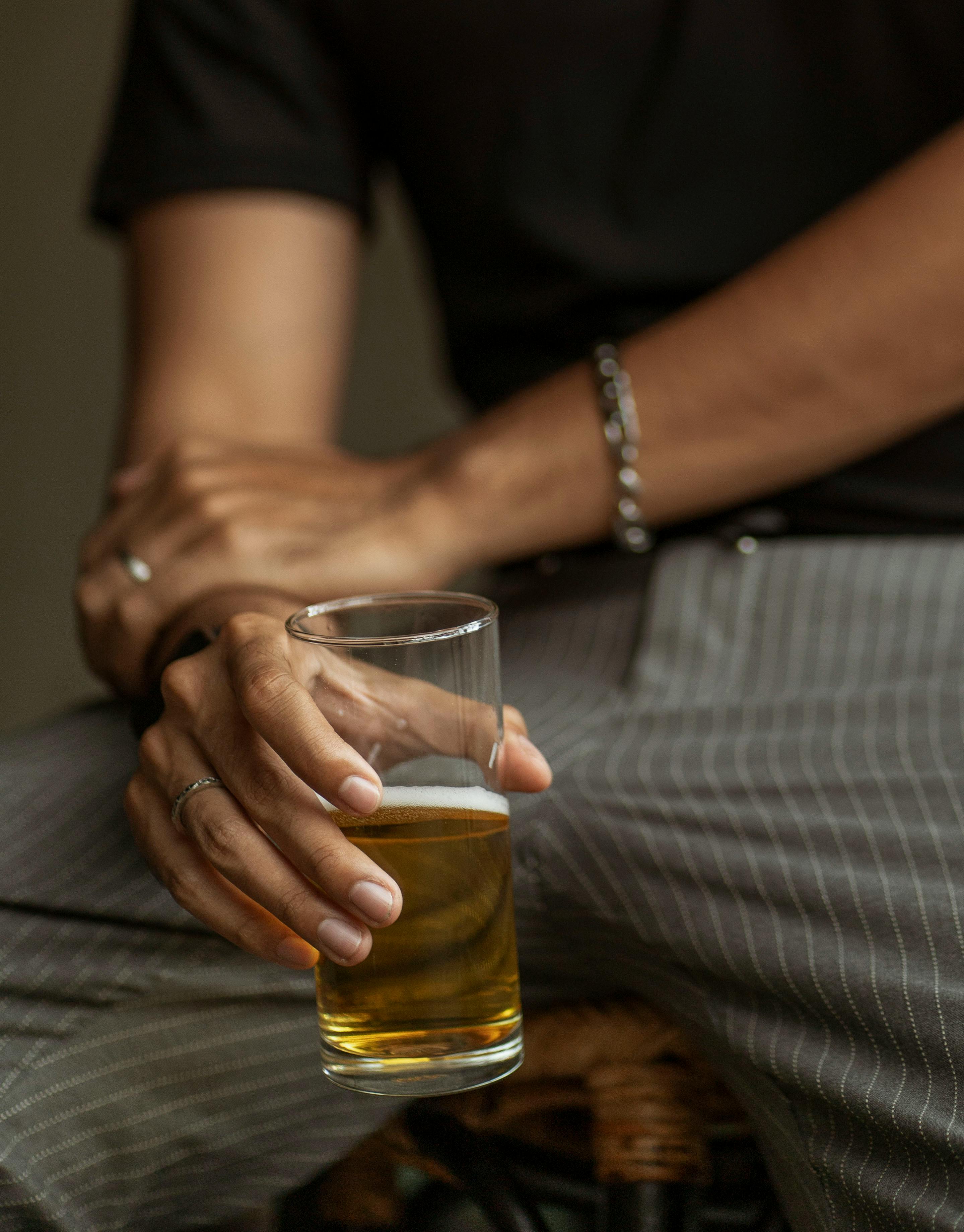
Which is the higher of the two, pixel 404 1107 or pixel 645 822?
pixel 645 822

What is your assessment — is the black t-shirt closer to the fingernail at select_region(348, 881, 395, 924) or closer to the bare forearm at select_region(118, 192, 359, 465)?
the bare forearm at select_region(118, 192, 359, 465)

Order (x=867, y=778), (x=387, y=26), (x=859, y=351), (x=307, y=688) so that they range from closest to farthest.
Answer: (x=307, y=688) → (x=867, y=778) → (x=859, y=351) → (x=387, y=26)

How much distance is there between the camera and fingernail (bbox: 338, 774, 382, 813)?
45 cm

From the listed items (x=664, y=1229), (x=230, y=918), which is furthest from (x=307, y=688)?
(x=664, y=1229)

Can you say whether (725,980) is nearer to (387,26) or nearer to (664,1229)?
(664,1229)

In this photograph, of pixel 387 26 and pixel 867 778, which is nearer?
pixel 867 778

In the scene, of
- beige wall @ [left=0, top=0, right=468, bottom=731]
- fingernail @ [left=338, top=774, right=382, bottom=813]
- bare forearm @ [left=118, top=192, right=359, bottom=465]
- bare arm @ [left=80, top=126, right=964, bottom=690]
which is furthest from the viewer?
beige wall @ [left=0, top=0, right=468, bottom=731]

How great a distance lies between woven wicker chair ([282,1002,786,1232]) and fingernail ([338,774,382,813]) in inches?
10.6

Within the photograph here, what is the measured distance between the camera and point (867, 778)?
624 millimetres

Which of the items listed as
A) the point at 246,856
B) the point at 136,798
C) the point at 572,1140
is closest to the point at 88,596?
the point at 136,798

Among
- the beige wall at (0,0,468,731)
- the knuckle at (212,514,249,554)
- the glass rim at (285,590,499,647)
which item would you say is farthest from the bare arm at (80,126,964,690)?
the beige wall at (0,0,468,731)

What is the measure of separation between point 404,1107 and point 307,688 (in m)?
0.32

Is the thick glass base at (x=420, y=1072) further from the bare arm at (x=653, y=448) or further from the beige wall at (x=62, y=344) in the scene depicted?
the beige wall at (x=62, y=344)

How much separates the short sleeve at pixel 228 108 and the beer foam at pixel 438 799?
0.78 metres
